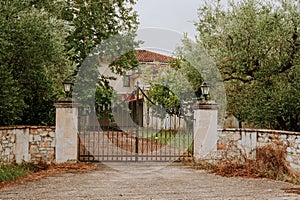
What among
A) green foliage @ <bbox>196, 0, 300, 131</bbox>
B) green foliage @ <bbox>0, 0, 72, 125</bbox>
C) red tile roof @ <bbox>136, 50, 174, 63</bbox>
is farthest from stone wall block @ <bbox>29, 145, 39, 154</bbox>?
red tile roof @ <bbox>136, 50, 174, 63</bbox>

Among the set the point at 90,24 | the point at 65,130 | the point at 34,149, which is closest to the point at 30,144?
the point at 34,149

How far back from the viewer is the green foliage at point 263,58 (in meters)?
10.2

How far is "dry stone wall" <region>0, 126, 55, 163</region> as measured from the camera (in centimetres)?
910

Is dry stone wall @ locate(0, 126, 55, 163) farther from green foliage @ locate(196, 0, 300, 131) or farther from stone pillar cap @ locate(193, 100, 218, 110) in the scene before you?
green foliage @ locate(196, 0, 300, 131)

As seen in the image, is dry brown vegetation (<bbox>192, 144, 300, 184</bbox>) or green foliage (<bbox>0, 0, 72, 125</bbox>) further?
green foliage (<bbox>0, 0, 72, 125</bbox>)

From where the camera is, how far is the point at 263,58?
10633mm

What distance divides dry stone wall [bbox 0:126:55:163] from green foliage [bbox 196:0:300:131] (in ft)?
17.0

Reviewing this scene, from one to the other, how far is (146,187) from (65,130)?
3.42m

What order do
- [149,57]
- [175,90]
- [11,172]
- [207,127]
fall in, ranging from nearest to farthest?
[11,172] → [207,127] → [175,90] → [149,57]

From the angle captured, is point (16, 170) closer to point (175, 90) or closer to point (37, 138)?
point (37, 138)

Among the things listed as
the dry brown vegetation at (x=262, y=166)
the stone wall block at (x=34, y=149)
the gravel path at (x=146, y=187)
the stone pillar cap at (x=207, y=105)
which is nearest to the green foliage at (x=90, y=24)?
the stone wall block at (x=34, y=149)

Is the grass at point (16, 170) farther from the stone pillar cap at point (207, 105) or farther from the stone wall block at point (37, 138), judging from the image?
the stone pillar cap at point (207, 105)

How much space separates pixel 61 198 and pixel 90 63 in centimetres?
1011

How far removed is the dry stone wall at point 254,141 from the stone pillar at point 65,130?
3.82 meters
